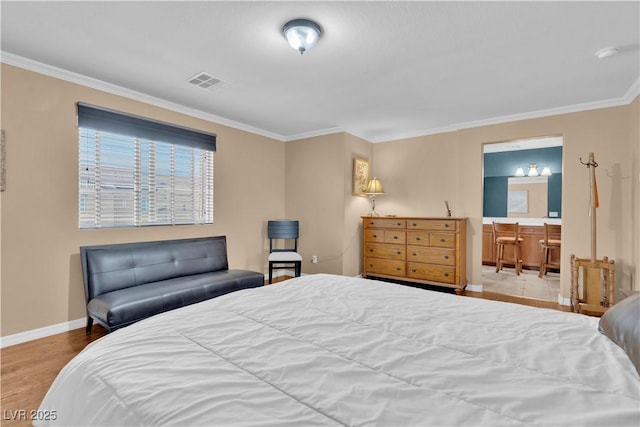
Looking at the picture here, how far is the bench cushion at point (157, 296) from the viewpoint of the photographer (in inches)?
98.6

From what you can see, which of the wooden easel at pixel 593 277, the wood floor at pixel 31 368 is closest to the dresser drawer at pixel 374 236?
the wooden easel at pixel 593 277

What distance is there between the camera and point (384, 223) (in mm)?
4812

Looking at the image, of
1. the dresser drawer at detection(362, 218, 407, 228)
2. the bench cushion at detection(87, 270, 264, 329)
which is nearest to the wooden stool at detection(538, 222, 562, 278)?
the dresser drawer at detection(362, 218, 407, 228)

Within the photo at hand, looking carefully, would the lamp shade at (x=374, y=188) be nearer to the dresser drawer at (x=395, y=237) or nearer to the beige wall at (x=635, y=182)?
the dresser drawer at (x=395, y=237)

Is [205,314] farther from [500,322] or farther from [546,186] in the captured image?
[546,186]

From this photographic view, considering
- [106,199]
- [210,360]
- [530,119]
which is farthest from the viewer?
[530,119]

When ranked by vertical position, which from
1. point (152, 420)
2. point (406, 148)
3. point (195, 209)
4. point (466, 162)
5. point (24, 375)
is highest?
point (406, 148)

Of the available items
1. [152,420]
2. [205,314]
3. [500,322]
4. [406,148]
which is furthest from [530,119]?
[152,420]

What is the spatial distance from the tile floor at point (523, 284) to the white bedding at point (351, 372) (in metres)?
3.41

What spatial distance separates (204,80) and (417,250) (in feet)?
11.5

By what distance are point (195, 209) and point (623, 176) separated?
515 centimetres

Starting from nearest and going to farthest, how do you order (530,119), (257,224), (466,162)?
(530,119) → (466,162) → (257,224)

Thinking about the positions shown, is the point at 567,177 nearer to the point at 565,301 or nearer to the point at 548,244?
the point at 565,301

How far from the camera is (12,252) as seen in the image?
8.63 ft
